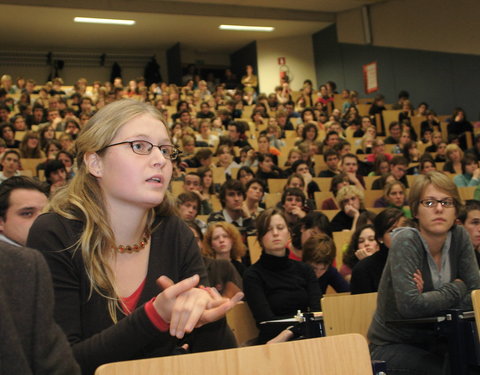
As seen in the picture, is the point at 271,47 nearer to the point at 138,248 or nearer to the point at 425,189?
the point at 425,189

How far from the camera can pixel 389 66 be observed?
40.7 ft

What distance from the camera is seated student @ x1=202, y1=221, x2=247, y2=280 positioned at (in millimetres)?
3904

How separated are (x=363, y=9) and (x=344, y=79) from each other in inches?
64.4

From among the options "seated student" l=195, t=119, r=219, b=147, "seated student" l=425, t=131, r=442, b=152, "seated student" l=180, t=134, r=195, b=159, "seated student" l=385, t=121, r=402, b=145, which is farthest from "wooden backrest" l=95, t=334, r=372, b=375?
"seated student" l=385, t=121, r=402, b=145

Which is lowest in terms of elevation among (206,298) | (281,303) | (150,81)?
(281,303)

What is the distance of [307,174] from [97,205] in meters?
5.19

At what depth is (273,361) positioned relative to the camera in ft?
3.50

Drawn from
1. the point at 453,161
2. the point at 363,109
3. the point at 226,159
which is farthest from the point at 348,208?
the point at 363,109

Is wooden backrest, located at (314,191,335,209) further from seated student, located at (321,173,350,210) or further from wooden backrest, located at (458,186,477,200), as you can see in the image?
wooden backrest, located at (458,186,477,200)

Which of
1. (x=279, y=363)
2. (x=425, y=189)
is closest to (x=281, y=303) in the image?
(x=425, y=189)

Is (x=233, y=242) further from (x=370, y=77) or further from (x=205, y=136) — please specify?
(x=370, y=77)

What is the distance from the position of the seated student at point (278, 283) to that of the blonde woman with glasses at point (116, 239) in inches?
A: 66.0

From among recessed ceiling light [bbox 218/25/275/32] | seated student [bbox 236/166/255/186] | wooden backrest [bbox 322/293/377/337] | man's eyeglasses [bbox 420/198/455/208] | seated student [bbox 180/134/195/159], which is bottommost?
wooden backrest [bbox 322/293/377/337]

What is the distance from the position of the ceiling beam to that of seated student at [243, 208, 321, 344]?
9183mm
